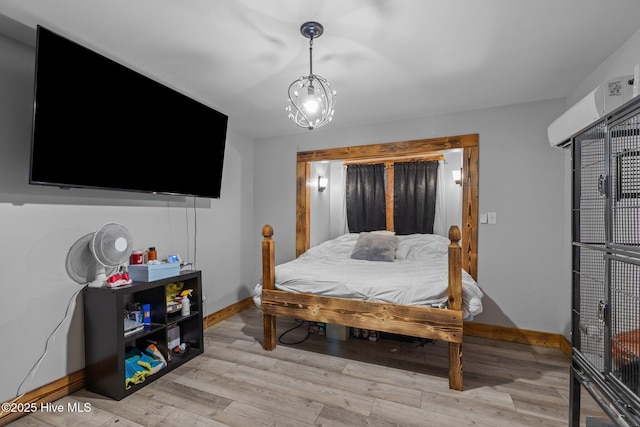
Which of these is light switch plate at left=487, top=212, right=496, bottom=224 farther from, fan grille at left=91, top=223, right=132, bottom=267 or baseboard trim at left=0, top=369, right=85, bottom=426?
baseboard trim at left=0, top=369, right=85, bottom=426

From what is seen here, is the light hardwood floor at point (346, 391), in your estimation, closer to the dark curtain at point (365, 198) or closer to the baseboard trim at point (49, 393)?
the baseboard trim at point (49, 393)

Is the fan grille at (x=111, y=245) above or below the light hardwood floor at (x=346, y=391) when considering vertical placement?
above

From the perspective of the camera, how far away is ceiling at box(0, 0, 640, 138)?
1574 mm

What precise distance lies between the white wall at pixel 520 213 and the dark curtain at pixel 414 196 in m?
1.10

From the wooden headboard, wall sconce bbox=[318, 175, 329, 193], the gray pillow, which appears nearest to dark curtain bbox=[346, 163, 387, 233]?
wall sconce bbox=[318, 175, 329, 193]

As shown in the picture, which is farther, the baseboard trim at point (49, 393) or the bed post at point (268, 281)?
the bed post at point (268, 281)

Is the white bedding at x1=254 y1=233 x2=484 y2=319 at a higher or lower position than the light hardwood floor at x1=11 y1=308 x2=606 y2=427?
higher

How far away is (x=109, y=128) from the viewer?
200cm

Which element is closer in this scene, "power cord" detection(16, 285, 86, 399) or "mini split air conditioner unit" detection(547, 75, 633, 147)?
"mini split air conditioner unit" detection(547, 75, 633, 147)

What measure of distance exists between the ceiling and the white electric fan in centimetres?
128

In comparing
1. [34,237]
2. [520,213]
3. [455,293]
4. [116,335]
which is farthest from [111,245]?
[520,213]

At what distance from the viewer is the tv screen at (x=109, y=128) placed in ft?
5.49

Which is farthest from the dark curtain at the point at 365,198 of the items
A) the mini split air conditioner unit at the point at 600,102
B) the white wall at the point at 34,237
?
the mini split air conditioner unit at the point at 600,102

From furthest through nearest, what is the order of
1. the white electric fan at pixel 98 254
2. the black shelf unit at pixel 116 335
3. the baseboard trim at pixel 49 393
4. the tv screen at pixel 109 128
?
the white electric fan at pixel 98 254
the black shelf unit at pixel 116 335
the baseboard trim at pixel 49 393
the tv screen at pixel 109 128
